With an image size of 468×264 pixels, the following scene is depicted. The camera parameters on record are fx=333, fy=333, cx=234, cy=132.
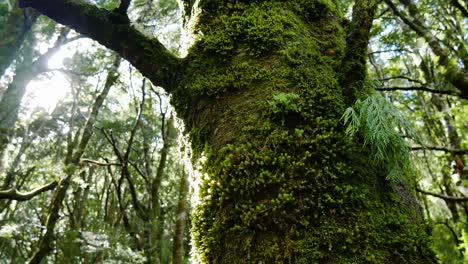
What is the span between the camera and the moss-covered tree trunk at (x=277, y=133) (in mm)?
1299

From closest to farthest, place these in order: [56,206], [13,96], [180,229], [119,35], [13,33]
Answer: [119,35], [13,33], [13,96], [56,206], [180,229]

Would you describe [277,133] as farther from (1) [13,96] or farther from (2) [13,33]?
(1) [13,96]

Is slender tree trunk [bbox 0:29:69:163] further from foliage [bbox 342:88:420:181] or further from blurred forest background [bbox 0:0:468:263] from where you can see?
foliage [bbox 342:88:420:181]

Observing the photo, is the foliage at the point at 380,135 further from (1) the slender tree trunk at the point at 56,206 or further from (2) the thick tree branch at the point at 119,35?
(1) the slender tree trunk at the point at 56,206

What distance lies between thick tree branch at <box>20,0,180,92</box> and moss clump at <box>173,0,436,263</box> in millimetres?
178

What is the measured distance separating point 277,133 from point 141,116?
1190cm

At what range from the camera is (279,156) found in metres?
1.43

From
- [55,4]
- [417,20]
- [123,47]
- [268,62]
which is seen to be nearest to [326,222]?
[268,62]

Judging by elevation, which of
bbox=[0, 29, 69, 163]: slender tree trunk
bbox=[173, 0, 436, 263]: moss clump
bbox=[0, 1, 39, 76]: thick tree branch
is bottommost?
bbox=[173, 0, 436, 263]: moss clump

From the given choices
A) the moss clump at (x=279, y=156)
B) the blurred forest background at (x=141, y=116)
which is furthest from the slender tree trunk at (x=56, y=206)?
the moss clump at (x=279, y=156)

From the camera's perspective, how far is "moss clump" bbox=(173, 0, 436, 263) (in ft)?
4.23

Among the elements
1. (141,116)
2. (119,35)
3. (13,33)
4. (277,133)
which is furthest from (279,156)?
(141,116)

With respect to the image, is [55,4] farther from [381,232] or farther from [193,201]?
[381,232]

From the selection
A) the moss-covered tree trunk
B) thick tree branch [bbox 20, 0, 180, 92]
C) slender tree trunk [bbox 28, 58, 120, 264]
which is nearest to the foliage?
the moss-covered tree trunk
